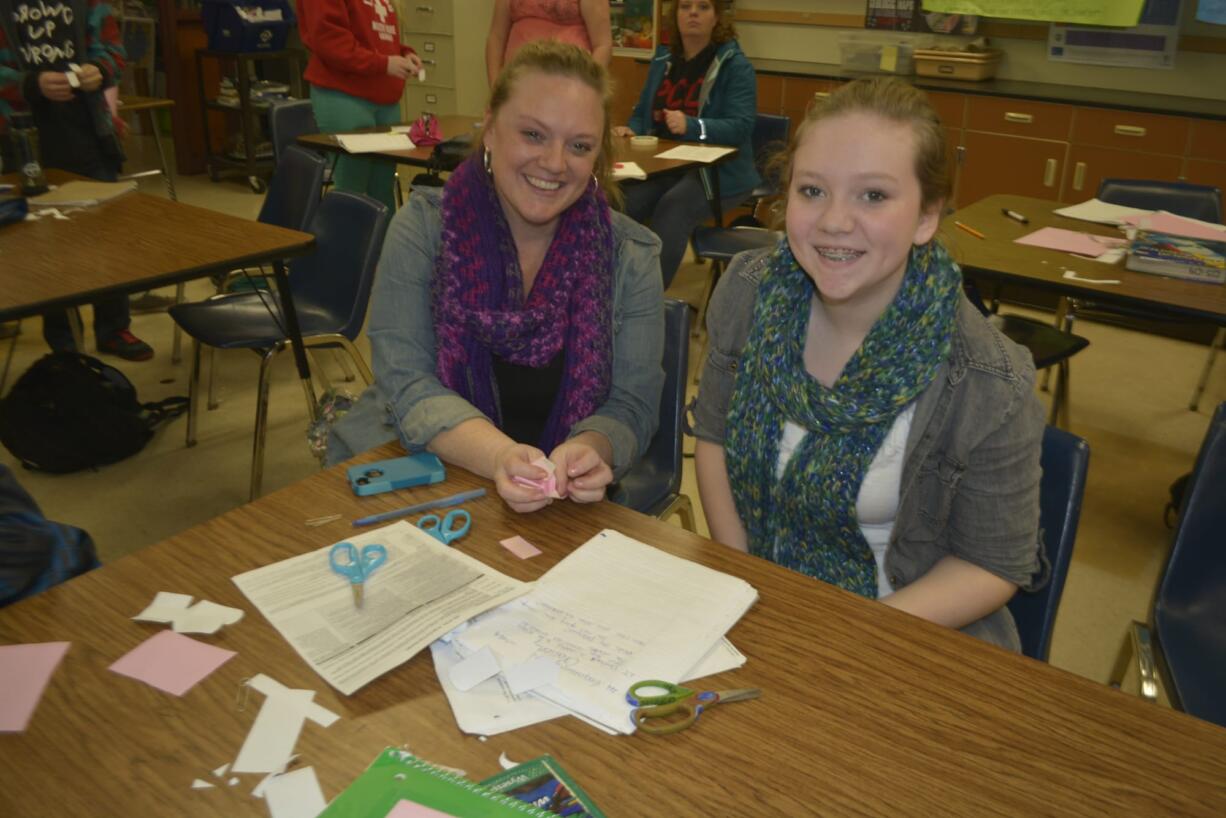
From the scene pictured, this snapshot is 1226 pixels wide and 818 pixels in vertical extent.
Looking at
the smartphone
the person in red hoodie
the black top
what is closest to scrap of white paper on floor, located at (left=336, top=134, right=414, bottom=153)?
the person in red hoodie

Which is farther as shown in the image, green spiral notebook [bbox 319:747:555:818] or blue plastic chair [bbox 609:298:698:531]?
blue plastic chair [bbox 609:298:698:531]

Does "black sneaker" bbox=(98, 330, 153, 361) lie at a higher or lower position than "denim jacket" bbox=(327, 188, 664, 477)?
lower

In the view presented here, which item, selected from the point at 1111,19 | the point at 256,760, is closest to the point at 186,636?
the point at 256,760

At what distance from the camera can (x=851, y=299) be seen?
1.38 m

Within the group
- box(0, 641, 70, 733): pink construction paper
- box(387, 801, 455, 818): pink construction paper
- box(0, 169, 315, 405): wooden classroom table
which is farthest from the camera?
box(0, 169, 315, 405): wooden classroom table

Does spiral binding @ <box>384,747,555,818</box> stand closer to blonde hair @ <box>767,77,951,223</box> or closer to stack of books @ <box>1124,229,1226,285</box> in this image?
blonde hair @ <box>767,77,951,223</box>

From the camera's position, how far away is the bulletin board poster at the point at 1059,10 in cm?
456

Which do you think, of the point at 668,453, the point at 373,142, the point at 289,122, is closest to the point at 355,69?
the point at 289,122

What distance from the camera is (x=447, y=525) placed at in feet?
4.07

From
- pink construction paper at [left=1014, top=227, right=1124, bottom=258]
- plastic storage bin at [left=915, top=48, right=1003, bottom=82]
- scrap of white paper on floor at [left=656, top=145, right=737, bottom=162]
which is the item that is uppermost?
plastic storage bin at [left=915, top=48, right=1003, bottom=82]

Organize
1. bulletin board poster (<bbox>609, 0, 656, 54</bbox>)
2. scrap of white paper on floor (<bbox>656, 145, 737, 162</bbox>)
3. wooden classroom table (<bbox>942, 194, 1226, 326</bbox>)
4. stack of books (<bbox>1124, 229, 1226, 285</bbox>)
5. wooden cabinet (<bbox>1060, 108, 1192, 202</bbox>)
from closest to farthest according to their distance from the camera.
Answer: wooden classroom table (<bbox>942, 194, 1226, 326</bbox>)
stack of books (<bbox>1124, 229, 1226, 285</bbox>)
scrap of white paper on floor (<bbox>656, 145, 737, 162</bbox>)
wooden cabinet (<bbox>1060, 108, 1192, 202</bbox>)
bulletin board poster (<bbox>609, 0, 656, 54</bbox>)

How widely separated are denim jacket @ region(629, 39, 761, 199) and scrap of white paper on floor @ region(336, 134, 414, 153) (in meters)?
1.19

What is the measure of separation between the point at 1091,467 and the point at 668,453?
1.93 metres

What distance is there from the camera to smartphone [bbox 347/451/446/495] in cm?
132
